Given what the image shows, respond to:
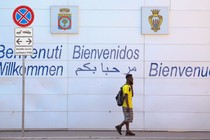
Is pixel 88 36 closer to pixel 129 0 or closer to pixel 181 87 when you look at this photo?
pixel 129 0

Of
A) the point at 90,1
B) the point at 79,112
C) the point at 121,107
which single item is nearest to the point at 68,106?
the point at 79,112

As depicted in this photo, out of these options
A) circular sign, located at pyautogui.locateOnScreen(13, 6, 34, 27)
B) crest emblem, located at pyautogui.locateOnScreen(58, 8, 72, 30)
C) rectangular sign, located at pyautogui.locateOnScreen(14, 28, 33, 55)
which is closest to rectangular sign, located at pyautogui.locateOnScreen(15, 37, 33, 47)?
rectangular sign, located at pyautogui.locateOnScreen(14, 28, 33, 55)

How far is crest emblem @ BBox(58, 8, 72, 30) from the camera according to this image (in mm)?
17422

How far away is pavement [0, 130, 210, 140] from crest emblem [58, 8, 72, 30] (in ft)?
11.1

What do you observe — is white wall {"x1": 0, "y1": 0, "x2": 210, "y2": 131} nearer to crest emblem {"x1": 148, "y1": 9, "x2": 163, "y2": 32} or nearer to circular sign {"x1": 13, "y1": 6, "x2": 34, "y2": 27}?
crest emblem {"x1": 148, "y1": 9, "x2": 163, "y2": 32}

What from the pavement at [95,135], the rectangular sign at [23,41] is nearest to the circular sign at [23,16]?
the rectangular sign at [23,41]

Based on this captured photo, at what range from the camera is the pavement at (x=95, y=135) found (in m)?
15.5

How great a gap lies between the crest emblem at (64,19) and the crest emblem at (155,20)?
258 cm

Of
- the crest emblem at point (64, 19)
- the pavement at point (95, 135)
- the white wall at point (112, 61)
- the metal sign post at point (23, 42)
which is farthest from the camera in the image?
the white wall at point (112, 61)

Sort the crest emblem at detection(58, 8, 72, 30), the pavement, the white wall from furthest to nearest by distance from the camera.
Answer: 1. the white wall
2. the crest emblem at detection(58, 8, 72, 30)
3. the pavement

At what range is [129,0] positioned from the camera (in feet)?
57.7

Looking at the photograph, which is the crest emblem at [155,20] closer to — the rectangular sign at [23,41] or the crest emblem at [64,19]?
the crest emblem at [64,19]

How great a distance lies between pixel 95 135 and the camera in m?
16.3

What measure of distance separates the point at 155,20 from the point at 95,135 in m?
4.20
